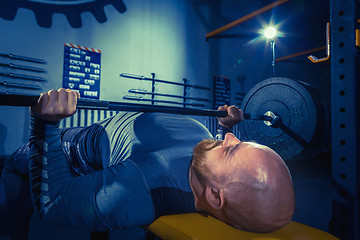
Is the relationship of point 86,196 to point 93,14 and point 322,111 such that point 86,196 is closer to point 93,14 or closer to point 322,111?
point 322,111

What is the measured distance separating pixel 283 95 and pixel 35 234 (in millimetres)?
1964

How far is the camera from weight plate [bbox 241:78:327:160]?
1583 mm

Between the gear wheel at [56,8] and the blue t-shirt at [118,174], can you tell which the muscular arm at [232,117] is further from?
the gear wheel at [56,8]

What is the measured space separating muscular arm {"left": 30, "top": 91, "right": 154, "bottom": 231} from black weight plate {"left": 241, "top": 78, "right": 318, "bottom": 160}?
1273mm

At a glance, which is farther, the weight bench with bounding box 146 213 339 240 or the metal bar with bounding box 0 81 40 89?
the metal bar with bounding box 0 81 40 89

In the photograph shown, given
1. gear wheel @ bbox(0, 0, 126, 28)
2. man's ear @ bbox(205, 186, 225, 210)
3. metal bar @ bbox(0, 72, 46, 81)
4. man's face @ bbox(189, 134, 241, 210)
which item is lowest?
man's ear @ bbox(205, 186, 225, 210)

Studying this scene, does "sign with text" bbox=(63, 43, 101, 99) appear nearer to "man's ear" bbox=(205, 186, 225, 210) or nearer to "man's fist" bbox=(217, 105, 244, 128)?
"man's fist" bbox=(217, 105, 244, 128)

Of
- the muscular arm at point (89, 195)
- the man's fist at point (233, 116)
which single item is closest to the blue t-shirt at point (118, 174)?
the muscular arm at point (89, 195)

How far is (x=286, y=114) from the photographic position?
171cm

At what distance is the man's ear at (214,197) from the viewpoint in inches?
31.4

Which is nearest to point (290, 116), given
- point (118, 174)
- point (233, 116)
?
point (233, 116)

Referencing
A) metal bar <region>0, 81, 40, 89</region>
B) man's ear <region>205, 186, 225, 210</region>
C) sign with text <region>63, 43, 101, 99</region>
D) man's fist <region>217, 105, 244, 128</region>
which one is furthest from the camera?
sign with text <region>63, 43, 101, 99</region>

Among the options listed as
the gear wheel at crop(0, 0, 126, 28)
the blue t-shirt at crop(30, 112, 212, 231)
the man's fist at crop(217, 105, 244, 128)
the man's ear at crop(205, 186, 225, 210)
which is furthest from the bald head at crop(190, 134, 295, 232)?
the gear wheel at crop(0, 0, 126, 28)

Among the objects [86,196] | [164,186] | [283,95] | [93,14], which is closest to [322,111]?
[283,95]
